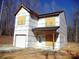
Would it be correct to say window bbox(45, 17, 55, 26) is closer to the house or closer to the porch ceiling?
the house

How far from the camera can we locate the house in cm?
1969

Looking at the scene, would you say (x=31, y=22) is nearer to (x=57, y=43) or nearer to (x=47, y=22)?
(x=47, y=22)

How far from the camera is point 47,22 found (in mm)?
21422

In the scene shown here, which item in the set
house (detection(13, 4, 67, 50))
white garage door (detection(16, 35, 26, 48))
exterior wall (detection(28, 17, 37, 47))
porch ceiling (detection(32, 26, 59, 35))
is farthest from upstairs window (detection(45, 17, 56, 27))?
white garage door (detection(16, 35, 26, 48))

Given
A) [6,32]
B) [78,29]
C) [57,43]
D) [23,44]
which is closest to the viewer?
[57,43]

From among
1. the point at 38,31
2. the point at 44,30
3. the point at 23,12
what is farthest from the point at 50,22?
the point at 23,12

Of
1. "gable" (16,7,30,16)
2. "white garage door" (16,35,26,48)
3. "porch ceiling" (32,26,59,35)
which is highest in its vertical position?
"gable" (16,7,30,16)

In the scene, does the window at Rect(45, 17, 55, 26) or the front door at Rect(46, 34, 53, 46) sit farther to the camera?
the window at Rect(45, 17, 55, 26)

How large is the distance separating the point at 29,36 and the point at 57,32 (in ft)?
14.9

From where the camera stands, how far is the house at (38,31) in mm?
19688

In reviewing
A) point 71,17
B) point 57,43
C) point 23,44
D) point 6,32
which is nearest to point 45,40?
point 57,43

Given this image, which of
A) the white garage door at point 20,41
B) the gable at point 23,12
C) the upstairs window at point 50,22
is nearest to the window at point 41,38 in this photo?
the upstairs window at point 50,22

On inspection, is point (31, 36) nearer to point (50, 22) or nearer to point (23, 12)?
point (50, 22)

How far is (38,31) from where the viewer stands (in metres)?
21.0
